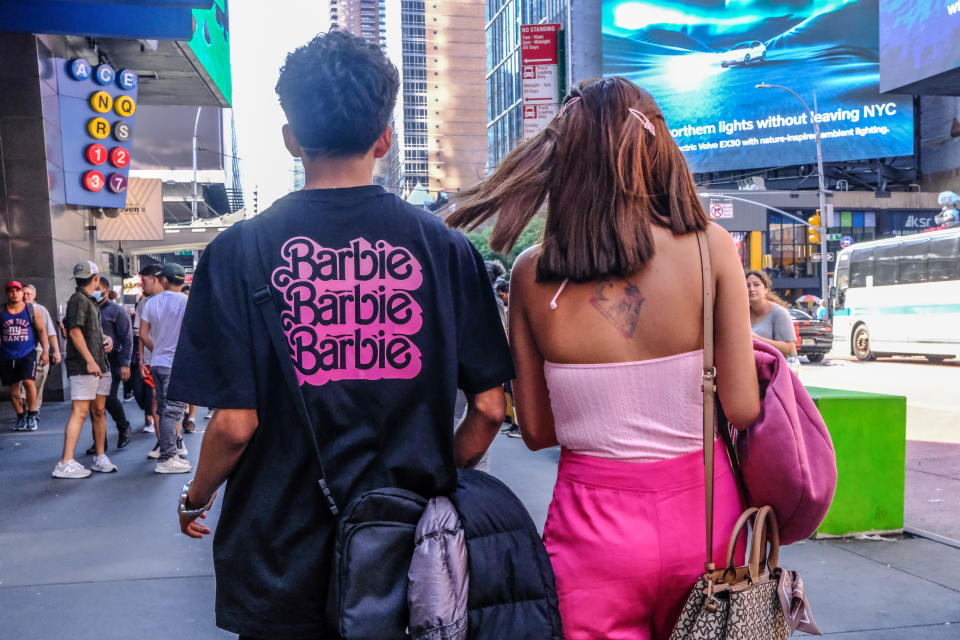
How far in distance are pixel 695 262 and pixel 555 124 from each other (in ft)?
1.70

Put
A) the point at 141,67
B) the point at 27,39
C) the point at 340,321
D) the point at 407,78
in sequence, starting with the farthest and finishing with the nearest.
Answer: the point at 407,78
the point at 141,67
the point at 27,39
the point at 340,321

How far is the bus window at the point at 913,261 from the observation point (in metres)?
24.7

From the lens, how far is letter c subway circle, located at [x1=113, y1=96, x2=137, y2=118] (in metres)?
16.8

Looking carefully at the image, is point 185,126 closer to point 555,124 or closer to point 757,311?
point 757,311

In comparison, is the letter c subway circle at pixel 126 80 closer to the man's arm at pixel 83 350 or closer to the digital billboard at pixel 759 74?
the man's arm at pixel 83 350

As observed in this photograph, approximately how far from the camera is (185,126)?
53.6 meters

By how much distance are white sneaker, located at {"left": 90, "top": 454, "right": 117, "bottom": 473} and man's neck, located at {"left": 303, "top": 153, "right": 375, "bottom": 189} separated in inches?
292

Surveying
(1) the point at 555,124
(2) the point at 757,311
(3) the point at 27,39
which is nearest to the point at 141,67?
(3) the point at 27,39

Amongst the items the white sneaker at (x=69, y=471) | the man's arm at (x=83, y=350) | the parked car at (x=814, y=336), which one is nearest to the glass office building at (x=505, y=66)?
the parked car at (x=814, y=336)

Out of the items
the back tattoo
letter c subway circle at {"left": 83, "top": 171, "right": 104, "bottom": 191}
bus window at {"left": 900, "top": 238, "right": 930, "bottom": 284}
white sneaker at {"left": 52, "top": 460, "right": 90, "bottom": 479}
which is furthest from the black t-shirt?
bus window at {"left": 900, "top": 238, "right": 930, "bottom": 284}

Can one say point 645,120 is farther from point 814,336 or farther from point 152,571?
point 814,336

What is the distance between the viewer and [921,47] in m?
15.9

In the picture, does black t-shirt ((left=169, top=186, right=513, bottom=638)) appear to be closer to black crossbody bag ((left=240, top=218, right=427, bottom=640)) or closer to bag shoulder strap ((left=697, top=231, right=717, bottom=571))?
black crossbody bag ((left=240, top=218, right=427, bottom=640))

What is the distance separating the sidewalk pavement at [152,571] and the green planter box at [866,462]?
161mm
